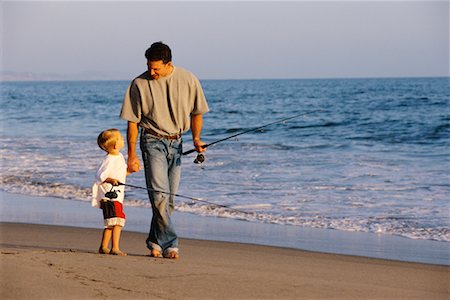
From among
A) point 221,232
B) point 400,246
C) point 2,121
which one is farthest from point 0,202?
A: point 2,121

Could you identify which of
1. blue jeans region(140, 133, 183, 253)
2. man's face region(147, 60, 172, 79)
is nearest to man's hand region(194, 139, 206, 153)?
blue jeans region(140, 133, 183, 253)

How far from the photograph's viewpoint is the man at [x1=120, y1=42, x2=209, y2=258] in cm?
584

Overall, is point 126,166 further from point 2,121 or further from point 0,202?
point 2,121

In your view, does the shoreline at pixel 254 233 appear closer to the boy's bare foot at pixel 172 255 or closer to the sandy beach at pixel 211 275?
the sandy beach at pixel 211 275

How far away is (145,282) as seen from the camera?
5012 mm

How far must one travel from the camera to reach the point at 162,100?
231 inches

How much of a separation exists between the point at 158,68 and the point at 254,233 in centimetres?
246

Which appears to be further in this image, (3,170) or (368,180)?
(3,170)

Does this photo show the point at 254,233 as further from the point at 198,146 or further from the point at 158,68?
the point at 158,68

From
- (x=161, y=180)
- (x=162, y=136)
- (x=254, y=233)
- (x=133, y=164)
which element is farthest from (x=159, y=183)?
(x=254, y=233)

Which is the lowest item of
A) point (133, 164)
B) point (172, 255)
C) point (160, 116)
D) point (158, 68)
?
point (172, 255)

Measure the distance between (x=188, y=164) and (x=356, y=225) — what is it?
16.9 ft

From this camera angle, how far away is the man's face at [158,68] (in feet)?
18.9

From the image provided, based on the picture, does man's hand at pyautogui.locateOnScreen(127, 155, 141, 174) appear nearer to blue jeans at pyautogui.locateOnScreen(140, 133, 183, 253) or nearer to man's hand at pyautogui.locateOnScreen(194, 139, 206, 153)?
blue jeans at pyautogui.locateOnScreen(140, 133, 183, 253)
